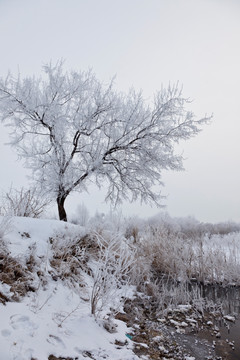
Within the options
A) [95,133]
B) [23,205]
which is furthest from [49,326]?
[95,133]

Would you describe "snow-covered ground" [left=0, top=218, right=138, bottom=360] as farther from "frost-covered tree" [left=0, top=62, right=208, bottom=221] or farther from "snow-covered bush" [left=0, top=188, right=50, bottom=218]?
"frost-covered tree" [left=0, top=62, right=208, bottom=221]

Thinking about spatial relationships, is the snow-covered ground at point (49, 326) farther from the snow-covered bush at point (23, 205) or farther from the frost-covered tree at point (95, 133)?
the frost-covered tree at point (95, 133)

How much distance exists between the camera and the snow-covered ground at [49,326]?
8.95 ft

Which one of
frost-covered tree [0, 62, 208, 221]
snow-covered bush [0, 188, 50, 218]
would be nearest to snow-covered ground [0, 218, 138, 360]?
snow-covered bush [0, 188, 50, 218]

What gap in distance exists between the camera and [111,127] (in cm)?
1417

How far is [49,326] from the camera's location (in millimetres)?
3281

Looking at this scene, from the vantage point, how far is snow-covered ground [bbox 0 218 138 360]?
107 inches

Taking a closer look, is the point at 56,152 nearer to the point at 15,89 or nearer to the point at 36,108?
Answer: the point at 36,108

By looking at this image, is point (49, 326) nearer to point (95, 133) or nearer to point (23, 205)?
point (23, 205)

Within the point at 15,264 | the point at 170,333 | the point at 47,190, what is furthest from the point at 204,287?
the point at 47,190

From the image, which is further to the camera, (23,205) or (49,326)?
(23,205)

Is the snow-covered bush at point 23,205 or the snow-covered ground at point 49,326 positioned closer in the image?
the snow-covered ground at point 49,326

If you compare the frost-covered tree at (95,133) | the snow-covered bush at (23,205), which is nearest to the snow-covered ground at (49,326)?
the snow-covered bush at (23,205)

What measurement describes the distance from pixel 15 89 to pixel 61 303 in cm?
1189
